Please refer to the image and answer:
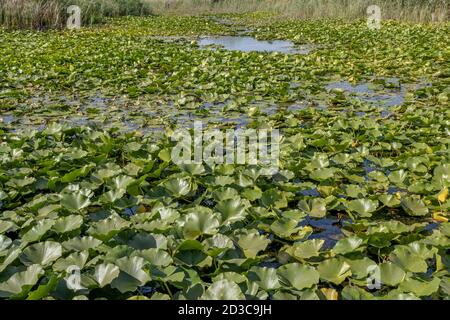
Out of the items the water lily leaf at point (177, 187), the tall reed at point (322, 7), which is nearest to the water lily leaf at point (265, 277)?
the water lily leaf at point (177, 187)

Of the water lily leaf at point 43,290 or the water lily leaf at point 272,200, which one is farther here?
the water lily leaf at point 272,200

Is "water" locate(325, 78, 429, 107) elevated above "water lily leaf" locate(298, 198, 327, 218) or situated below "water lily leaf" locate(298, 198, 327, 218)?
above

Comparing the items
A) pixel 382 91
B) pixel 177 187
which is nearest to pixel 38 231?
pixel 177 187

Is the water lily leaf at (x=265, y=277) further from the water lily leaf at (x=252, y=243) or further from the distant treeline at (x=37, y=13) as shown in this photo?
the distant treeline at (x=37, y=13)

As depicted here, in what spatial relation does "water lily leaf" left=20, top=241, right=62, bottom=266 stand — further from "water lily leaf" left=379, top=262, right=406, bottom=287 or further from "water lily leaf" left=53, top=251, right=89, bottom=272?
"water lily leaf" left=379, top=262, right=406, bottom=287

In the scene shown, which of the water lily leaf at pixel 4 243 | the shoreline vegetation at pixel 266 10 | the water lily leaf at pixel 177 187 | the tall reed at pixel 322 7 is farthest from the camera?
the tall reed at pixel 322 7

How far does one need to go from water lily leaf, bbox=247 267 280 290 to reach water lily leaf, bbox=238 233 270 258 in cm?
20

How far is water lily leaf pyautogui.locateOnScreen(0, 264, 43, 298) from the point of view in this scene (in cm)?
164

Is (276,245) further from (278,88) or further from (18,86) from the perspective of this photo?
(18,86)

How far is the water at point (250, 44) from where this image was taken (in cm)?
999

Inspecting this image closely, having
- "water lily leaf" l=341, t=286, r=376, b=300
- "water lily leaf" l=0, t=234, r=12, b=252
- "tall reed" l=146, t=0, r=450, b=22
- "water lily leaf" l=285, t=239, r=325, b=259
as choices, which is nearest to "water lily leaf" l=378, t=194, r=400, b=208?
"water lily leaf" l=285, t=239, r=325, b=259

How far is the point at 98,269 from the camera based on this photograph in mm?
1698

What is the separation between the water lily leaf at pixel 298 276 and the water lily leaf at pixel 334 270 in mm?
79

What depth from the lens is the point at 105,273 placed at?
1686mm
